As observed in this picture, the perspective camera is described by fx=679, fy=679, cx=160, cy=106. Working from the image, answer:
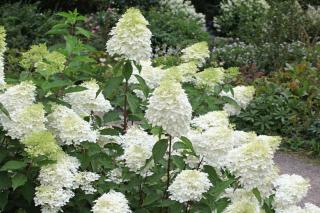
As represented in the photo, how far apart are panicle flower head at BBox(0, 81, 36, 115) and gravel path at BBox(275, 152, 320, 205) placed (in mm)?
3384

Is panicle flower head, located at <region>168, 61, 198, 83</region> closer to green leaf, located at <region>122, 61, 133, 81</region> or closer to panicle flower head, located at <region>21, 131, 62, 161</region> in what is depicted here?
green leaf, located at <region>122, 61, 133, 81</region>

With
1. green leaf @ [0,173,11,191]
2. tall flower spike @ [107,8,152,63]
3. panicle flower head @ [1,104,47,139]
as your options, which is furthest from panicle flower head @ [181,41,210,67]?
green leaf @ [0,173,11,191]

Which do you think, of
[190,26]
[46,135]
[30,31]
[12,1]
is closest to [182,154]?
[46,135]

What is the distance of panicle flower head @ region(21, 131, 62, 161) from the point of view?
2592 mm

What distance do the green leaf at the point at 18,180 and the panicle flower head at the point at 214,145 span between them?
0.72 meters

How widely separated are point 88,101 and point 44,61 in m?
0.31

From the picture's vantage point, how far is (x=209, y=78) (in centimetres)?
344

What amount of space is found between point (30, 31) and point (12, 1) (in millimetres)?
1753

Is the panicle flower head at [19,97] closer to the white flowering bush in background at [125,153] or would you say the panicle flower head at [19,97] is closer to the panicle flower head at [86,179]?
the white flowering bush in background at [125,153]

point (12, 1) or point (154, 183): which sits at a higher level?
point (154, 183)

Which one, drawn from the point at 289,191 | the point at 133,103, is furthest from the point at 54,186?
the point at 289,191

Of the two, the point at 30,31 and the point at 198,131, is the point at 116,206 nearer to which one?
the point at 198,131

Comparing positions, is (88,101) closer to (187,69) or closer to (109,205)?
(187,69)

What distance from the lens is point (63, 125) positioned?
2770 mm
